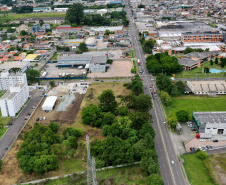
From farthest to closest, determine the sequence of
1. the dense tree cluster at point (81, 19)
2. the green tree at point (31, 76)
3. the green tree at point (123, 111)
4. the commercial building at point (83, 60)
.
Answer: the dense tree cluster at point (81, 19), the commercial building at point (83, 60), the green tree at point (31, 76), the green tree at point (123, 111)

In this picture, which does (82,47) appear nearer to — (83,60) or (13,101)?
(83,60)

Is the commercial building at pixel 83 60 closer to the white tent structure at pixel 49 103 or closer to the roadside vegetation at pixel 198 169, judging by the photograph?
the white tent structure at pixel 49 103

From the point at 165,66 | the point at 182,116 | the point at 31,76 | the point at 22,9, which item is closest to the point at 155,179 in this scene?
the point at 182,116

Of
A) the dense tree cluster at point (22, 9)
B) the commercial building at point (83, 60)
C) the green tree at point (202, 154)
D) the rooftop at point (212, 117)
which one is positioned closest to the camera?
the green tree at point (202, 154)

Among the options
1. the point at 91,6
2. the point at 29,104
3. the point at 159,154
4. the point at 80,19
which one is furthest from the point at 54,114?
the point at 91,6

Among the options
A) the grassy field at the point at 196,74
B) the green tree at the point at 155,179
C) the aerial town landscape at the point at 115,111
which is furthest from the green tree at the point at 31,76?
the green tree at the point at 155,179

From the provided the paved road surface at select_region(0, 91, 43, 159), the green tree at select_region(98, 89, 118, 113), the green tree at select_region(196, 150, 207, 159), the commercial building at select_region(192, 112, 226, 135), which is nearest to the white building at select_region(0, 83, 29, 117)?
the paved road surface at select_region(0, 91, 43, 159)

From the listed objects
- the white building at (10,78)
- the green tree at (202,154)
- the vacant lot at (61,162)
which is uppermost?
the white building at (10,78)

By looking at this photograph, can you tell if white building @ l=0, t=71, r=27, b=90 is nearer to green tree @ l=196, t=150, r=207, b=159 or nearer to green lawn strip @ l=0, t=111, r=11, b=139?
green lawn strip @ l=0, t=111, r=11, b=139
